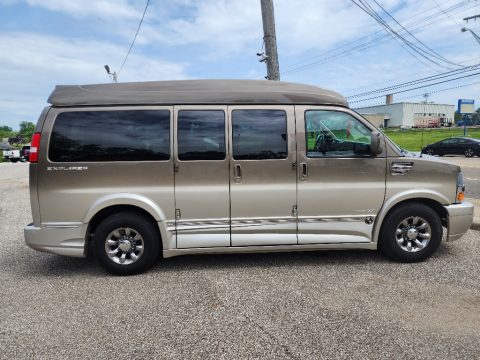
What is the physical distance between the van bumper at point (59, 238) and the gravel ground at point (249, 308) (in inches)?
15.0

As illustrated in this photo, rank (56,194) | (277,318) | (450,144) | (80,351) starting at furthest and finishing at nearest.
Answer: (450,144)
(56,194)
(277,318)
(80,351)

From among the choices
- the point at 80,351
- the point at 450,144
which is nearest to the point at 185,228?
the point at 80,351

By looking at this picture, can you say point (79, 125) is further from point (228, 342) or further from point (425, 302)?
point (425, 302)

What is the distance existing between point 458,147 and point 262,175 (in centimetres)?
2546

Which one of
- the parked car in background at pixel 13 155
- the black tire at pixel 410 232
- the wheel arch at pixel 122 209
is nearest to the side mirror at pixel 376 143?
the black tire at pixel 410 232

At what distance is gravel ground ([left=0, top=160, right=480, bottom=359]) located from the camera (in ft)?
10.3

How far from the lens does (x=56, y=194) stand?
463 cm

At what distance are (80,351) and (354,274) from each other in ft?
10.3

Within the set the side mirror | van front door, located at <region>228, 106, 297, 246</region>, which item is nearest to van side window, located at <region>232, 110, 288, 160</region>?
van front door, located at <region>228, 106, 297, 246</region>

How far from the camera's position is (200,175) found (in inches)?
187

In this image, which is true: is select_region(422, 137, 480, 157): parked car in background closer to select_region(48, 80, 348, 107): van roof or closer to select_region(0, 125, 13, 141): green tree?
select_region(48, 80, 348, 107): van roof

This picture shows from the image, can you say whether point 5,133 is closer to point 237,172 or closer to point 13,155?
point 13,155

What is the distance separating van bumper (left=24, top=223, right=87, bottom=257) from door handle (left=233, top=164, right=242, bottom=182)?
1944 mm

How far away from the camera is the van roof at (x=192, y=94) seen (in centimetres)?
471
